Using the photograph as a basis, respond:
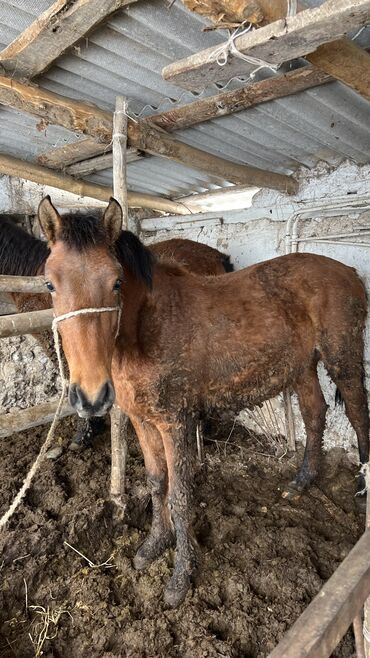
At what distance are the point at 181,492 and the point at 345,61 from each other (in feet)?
8.32

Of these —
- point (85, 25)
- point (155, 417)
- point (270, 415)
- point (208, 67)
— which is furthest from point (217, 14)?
point (270, 415)

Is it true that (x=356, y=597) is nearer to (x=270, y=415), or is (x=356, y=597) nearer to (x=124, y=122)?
(x=124, y=122)

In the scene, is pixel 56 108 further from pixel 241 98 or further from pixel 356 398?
pixel 356 398

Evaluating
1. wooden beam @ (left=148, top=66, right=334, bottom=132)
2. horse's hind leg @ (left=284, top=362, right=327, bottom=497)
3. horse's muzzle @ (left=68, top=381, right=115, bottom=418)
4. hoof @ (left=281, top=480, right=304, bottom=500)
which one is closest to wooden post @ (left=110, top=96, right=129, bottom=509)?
wooden beam @ (left=148, top=66, right=334, bottom=132)

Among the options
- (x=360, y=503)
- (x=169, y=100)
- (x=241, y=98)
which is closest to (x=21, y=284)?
(x=169, y=100)

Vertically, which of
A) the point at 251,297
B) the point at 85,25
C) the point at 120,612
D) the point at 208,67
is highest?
the point at 85,25

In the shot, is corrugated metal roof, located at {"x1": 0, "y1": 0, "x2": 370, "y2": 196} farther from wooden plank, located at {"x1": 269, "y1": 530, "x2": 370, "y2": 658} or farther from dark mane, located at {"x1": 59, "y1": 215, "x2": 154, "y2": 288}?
wooden plank, located at {"x1": 269, "y1": 530, "x2": 370, "y2": 658}

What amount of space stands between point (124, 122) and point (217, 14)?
1627 millimetres

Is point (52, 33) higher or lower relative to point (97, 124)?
higher

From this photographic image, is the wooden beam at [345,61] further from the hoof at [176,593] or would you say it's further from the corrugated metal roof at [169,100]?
the hoof at [176,593]

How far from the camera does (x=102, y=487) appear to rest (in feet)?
11.1

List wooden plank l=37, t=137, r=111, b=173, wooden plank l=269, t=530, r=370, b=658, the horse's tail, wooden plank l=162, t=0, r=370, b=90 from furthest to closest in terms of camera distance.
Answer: the horse's tail → wooden plank l=37, t=137, r=111, b=173 → wooden plank l=162, t=0, r=370, b=90 → wooden plank l=269, t=530, r=370, b=658

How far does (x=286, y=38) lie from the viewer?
1.29m

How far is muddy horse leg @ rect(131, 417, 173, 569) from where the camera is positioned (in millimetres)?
2783
